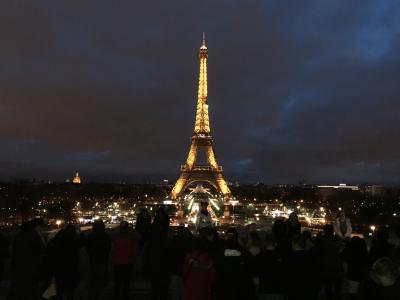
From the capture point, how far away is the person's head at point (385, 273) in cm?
467

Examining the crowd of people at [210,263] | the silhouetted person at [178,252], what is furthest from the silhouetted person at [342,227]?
the silhouetted person at [178,252]

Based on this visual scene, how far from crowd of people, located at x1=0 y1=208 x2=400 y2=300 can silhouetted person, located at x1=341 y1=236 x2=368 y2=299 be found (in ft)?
0.05

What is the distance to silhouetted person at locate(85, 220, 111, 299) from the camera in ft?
26.7

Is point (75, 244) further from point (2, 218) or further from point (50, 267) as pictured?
point (2, 218)

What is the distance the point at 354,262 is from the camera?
7477 millimetres

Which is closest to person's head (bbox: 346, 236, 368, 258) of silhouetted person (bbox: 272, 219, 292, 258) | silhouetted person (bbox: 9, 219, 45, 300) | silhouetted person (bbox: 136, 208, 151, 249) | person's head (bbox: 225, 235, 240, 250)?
silhouetted person (bbox: 272, 219, 292, 258)

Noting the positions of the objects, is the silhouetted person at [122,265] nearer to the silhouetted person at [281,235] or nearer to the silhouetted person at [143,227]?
the silhouetted person at [143,227]

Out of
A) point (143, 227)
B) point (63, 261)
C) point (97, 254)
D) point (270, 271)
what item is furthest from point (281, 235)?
point (63, 261)

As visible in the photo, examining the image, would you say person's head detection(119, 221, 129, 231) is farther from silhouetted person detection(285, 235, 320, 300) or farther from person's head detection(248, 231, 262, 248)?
silhouetted person detection(285, 235, 320, 300)

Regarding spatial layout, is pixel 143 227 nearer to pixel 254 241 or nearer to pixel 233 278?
pixel 254 241

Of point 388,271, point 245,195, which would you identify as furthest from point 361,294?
point 245,195

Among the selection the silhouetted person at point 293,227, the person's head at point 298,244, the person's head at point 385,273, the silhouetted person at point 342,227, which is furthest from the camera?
the silhouetted person at point 342,227

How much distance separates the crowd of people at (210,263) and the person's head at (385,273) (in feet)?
0.17

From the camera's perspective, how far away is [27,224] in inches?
292
